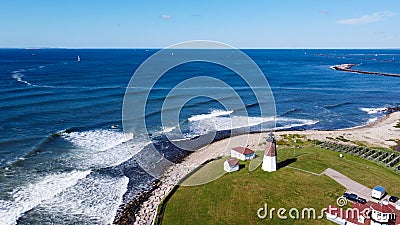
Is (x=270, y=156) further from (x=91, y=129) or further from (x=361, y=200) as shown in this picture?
(x=91, y=129)

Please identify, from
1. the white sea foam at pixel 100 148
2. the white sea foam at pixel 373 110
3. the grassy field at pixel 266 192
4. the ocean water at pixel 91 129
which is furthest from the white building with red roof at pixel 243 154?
the white sea foam at pixel 373 110

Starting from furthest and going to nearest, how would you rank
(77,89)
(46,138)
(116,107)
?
(77,89), (116,107), (46,138)

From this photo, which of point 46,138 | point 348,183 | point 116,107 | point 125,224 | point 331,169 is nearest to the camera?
point 125,224

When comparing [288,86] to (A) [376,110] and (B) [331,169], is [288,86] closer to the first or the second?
(A) [376,110]

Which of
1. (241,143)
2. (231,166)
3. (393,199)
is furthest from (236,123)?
(393,199)

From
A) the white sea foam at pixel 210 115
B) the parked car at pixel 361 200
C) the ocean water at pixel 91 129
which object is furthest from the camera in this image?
the white sea foam at pixel 210 115

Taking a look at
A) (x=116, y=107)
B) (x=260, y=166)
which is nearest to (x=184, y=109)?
(x=116, y=107)

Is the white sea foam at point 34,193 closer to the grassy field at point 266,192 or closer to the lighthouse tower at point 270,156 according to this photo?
the grassy field at point 266,192
